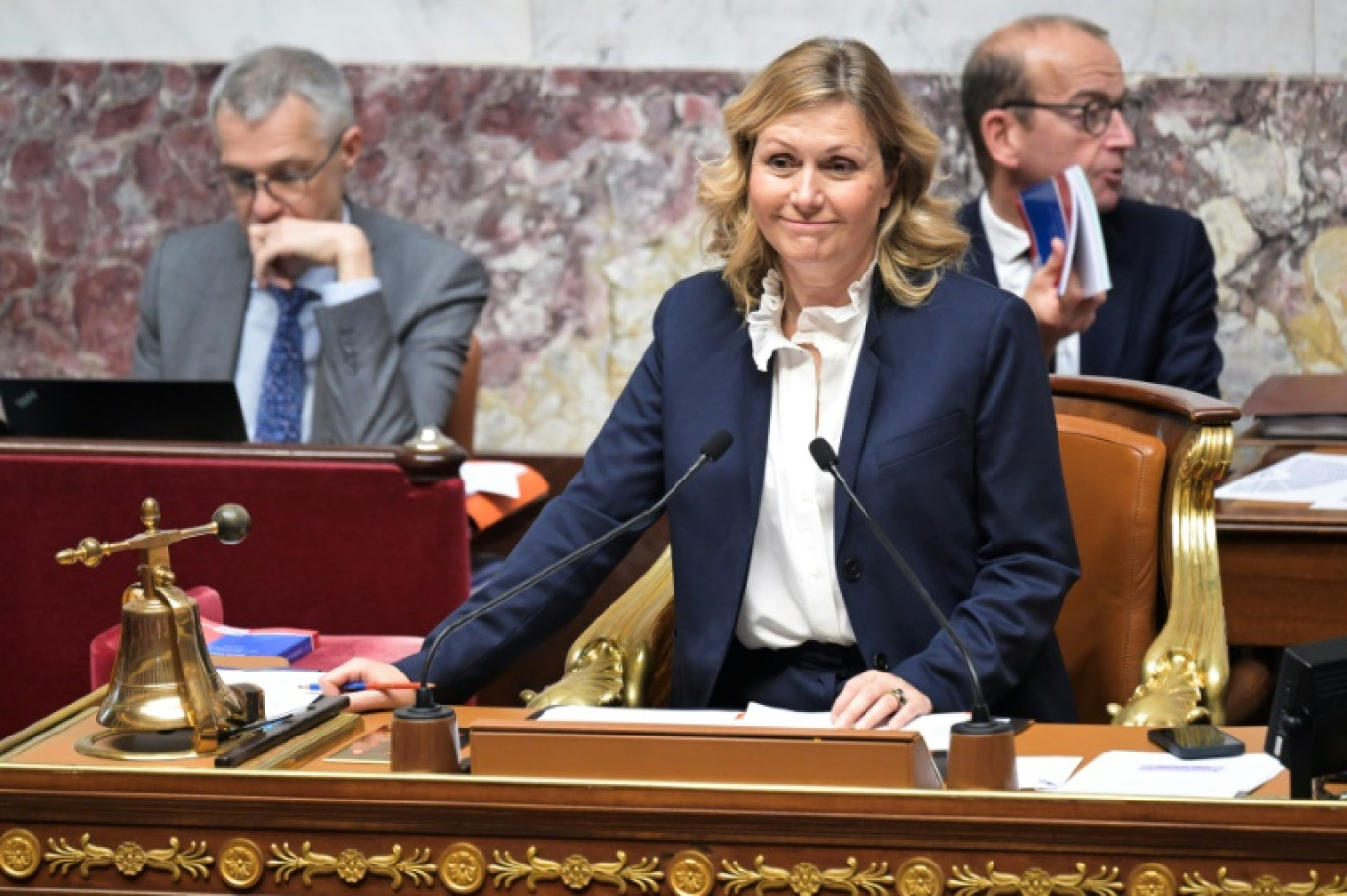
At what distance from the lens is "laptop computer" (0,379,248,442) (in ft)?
12.5

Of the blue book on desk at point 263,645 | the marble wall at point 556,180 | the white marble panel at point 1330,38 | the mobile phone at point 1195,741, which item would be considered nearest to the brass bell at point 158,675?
the blue book on desk at point 263,645

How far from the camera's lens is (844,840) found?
200 centimetres

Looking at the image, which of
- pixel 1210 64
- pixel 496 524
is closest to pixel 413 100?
pixel 496 524

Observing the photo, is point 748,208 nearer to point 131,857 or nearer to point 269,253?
point 131,857

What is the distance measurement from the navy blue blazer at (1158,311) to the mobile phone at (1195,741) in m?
2.20

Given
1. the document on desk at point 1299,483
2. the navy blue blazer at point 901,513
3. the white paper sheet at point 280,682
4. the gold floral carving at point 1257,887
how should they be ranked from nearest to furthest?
the gold floral carving at point 1257,887 → the white paper sheet at point 280,682 → the navy blue blazer at point 901,513 → the document on desk at point 1299,483

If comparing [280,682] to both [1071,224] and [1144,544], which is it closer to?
[1144,544]

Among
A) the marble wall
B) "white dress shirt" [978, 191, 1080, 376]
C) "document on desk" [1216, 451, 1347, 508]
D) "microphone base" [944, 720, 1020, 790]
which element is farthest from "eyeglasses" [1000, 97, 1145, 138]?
"microphone base" [944, 720, 1020, 790]

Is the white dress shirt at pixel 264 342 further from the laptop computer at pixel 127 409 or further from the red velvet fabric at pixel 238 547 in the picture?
the red velvet fabric at pixel 238 547

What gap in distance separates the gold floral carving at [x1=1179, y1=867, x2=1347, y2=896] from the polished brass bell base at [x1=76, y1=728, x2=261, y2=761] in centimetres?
98

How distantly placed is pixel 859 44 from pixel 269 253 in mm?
2165

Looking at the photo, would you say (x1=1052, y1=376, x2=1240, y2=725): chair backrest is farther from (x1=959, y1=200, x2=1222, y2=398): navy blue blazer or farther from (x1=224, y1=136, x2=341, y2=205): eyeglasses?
(x1=224, y1=136, x2=341, y2=205): eyeglasses

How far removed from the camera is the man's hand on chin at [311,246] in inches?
180

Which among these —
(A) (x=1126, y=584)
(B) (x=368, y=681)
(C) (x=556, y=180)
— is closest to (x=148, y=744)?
(B) (x=368, y=681)
